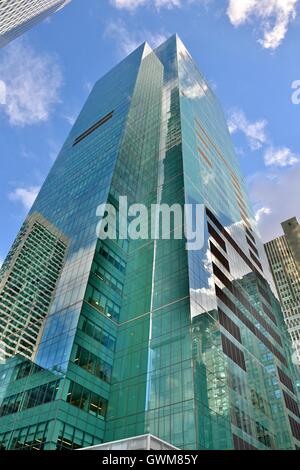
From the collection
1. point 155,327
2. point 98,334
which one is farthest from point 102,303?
point 155,327

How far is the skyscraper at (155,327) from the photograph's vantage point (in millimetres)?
40344

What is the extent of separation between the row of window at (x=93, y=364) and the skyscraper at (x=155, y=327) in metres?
0.17

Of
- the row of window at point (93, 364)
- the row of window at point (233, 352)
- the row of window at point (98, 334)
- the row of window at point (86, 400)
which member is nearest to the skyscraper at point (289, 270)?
the row of window at point (233, 352)

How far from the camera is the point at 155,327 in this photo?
4853 cm

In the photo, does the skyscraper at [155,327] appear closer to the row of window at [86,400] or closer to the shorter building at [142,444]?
the row of window at [86,400]

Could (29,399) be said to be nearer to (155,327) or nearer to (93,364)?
(93,364)

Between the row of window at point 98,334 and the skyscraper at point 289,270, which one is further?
the skyscraper at point 289,270

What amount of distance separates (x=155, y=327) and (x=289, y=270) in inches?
5200

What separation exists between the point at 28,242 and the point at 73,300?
35.9 metres

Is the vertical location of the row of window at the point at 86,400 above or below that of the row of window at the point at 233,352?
below

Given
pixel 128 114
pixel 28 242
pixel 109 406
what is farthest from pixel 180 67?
pixel 109 406

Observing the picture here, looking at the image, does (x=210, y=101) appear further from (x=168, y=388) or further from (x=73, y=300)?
(x=168, y=388)

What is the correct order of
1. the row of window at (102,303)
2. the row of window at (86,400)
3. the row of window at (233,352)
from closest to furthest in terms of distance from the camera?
1. the row of window at (86,400)
2. the row of window at (233,352)
3. the row of window at (102,303)

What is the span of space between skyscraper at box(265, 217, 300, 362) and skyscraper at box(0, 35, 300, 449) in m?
64.8
